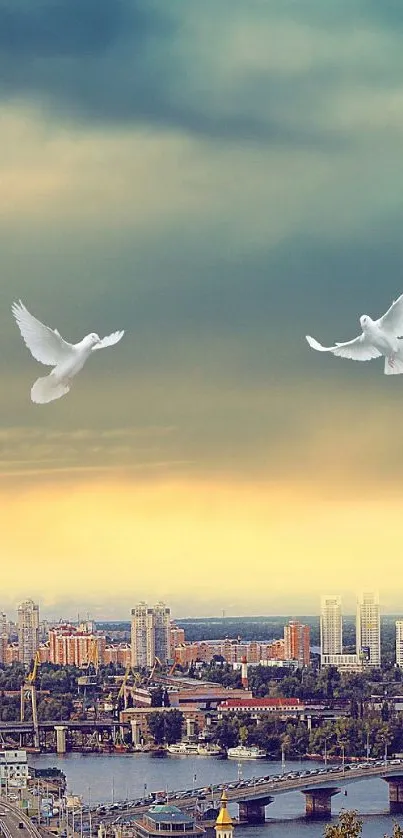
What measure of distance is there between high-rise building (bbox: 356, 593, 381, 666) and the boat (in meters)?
1.69

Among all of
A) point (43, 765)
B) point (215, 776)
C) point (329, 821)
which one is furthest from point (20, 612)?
point (329, 821)

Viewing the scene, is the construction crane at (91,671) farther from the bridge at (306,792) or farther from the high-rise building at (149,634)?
the bridge at (306,792)

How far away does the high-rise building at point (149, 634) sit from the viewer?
15406 millimetres

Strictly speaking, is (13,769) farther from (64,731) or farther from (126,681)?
(126,681)

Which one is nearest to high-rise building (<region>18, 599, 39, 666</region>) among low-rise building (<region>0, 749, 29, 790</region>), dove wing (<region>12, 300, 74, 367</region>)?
low-rise building (<region>0, 749, 29, 790</region>)

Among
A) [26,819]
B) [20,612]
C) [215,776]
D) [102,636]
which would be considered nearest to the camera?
[26,819]

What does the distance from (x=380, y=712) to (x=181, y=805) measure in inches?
175

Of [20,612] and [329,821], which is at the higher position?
[20,612]

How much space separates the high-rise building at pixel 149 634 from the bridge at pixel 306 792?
1517mm

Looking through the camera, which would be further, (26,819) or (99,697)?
(99,697)

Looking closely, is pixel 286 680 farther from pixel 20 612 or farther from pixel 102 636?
pixel 20 612

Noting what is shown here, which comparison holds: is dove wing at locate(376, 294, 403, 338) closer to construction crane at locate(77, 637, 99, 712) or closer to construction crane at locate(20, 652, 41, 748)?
construction crane at locate(20, 652, 41, 748)

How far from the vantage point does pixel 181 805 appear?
1229 centimetres

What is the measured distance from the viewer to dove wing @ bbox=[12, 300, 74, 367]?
14.1 feet
